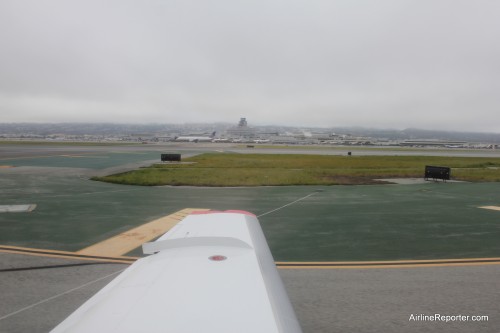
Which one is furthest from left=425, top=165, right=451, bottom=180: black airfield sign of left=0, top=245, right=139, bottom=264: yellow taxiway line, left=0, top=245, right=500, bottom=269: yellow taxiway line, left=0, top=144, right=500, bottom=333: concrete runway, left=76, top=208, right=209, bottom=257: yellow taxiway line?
left=0, top=245, right=139, bottom=264: yellow taxiway line

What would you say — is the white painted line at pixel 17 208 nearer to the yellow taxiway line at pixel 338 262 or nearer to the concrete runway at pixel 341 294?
the yellow taxiway line at pixel 338 262

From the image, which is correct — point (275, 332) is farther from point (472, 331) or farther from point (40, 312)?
point (40, 312)

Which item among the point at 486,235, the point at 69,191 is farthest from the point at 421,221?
the point at 69,191

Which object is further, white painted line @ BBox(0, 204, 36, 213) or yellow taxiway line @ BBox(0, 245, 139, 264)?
white painted line @ BBox(0, 204, 36, 213)

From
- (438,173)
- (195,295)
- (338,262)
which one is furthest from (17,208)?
(438,173)

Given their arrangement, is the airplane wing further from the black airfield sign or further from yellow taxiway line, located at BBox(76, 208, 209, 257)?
the black airfield sign

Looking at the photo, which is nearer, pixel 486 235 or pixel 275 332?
pixel 275 332
